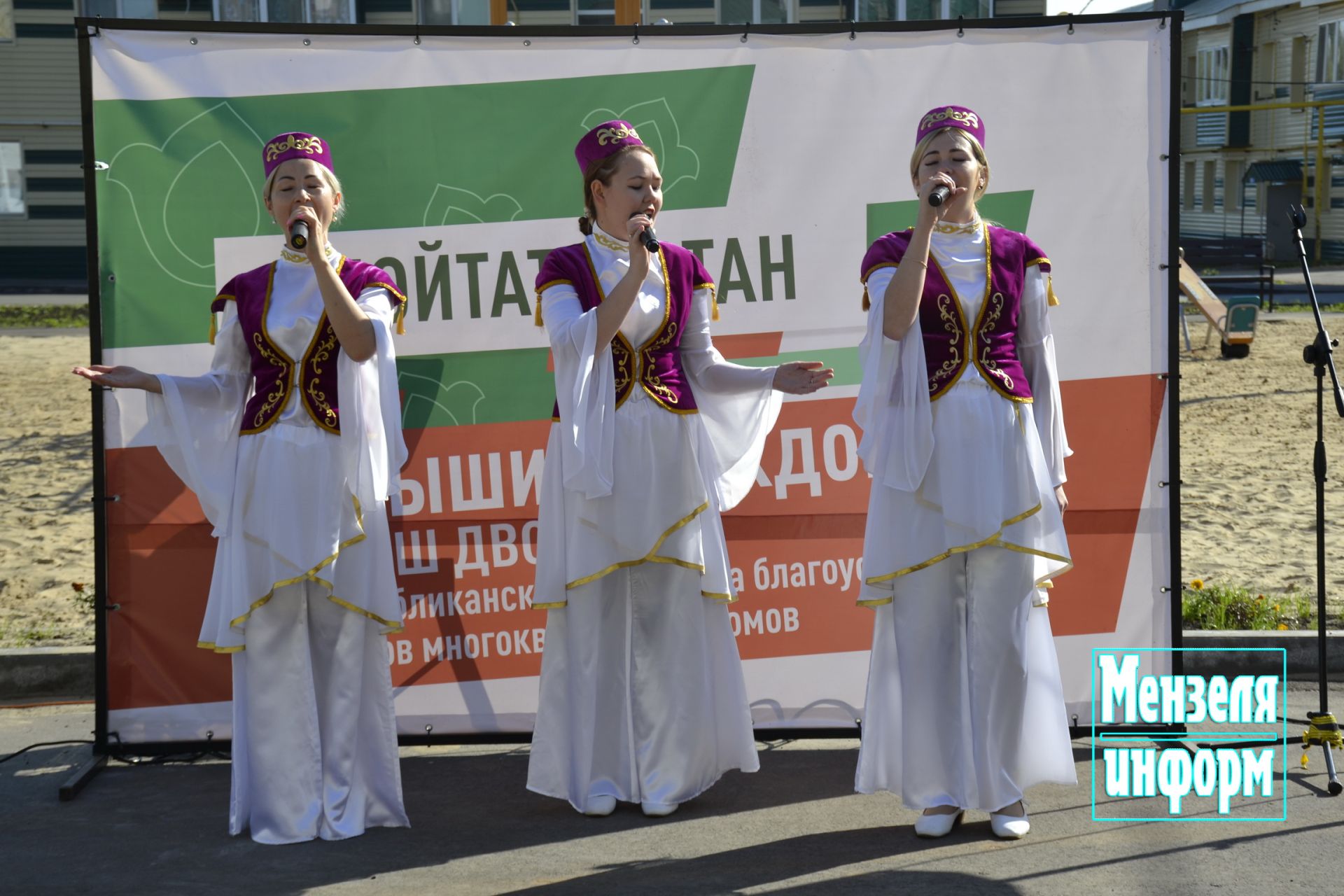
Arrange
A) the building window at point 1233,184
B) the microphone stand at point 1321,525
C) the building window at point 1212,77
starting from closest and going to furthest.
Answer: the microphone stand at point 1321,525, the building window at point 1233,184, the building window at point 1212,77

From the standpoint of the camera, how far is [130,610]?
520 centimetres

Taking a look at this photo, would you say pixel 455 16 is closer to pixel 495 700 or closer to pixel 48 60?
pixel 495 700

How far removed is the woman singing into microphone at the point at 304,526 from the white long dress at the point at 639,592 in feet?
1.65

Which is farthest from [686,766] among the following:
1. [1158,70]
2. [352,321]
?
[1158,70]

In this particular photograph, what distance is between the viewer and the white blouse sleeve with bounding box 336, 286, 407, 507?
13.9 ft

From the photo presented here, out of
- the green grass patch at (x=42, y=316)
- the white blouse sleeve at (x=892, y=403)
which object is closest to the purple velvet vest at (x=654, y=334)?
the white blouse sleeve at (x=892, y=403)

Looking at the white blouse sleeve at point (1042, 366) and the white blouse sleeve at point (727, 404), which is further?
the white blouse sleeve at point (727, 404)

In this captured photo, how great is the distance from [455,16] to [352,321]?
979 centimetres

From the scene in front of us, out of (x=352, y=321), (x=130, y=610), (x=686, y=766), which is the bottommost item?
(x=686, y=766)

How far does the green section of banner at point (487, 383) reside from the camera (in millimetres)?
5234

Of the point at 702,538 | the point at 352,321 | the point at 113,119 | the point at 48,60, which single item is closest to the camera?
the point at 352,321

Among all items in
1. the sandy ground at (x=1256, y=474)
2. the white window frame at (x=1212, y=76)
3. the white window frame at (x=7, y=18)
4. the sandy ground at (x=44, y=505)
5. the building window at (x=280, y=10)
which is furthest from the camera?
the white window frame at (x=1212, y=76)

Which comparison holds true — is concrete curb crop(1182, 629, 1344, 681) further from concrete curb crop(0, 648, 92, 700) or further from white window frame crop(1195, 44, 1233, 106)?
white window frame crop(1195, 44, 1233, 106)

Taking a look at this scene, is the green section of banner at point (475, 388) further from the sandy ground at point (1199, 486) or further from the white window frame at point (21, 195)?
the white window frame at point (21, 195)
